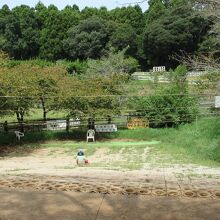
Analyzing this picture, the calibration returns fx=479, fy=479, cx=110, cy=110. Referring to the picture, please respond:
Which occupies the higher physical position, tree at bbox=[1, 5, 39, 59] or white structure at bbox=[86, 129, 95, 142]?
tree at bbox=[1, 5, 39, 59]

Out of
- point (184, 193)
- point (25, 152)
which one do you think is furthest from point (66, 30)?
point (184, 193)

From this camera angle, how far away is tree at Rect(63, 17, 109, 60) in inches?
2894

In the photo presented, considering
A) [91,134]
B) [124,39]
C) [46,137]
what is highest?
[124,39]

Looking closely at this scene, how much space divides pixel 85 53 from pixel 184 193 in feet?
230

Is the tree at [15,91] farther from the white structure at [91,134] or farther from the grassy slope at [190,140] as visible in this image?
the grassy slope at [190,140]

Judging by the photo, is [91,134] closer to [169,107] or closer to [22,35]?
[169,107]

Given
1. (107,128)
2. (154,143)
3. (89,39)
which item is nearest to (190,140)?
(154,143)

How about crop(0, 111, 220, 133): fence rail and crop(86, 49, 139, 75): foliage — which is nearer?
crop(0, 111, 220, 133): fence rail

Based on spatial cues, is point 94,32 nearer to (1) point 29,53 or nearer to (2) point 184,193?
(1) point 29,53

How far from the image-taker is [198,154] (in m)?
27.0

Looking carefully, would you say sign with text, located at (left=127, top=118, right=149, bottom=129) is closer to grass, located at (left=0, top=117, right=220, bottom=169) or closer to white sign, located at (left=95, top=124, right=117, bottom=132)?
grass, located at (left=0, top=117, right=220, bottom=169)

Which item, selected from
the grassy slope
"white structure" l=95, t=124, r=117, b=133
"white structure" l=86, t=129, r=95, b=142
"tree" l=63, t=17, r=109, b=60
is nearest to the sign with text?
the grassy slope

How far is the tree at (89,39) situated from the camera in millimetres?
73500

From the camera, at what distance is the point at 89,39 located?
2911 inches
